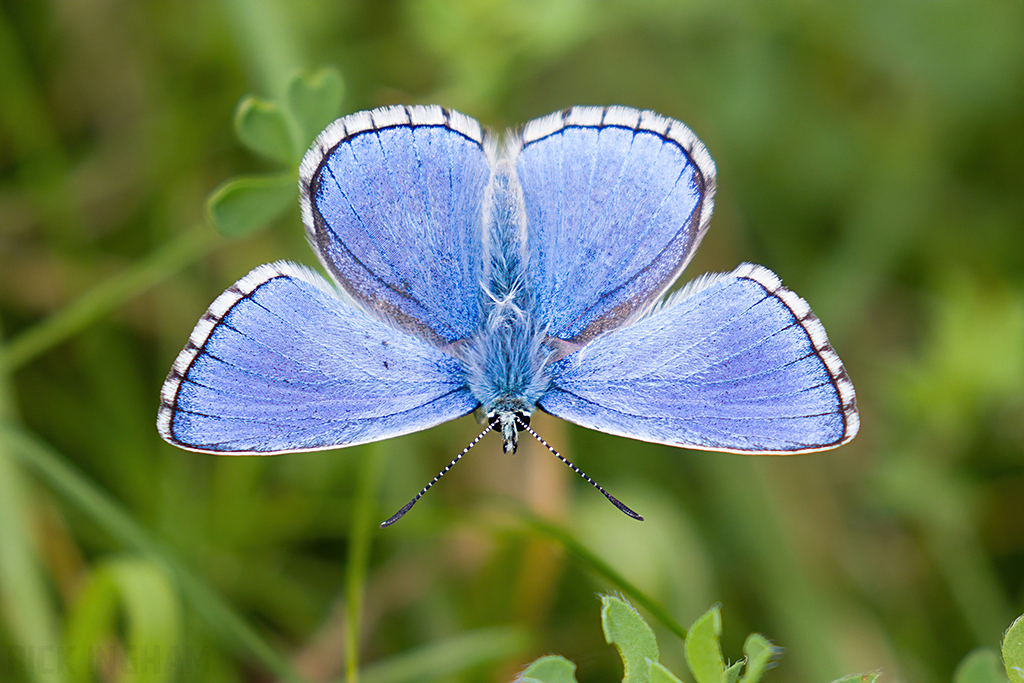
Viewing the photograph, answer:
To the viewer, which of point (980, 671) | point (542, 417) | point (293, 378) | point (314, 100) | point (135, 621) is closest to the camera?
point (980, 671)

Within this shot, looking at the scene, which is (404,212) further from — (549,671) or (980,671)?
(980,671)

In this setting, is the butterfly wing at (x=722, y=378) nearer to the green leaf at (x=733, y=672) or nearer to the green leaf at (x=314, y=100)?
the green leaf at (x=733, y=672)

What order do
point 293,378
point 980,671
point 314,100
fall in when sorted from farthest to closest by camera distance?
1. point 314,100
2. point 293,378
3. point 980,671

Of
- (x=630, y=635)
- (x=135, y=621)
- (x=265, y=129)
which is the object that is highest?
(x=265, y=129)

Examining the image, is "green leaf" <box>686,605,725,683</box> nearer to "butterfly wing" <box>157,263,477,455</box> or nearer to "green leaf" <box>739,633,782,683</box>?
"green leaf" <box>739,633,782,683</box>

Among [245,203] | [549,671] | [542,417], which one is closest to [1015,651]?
[549,671]

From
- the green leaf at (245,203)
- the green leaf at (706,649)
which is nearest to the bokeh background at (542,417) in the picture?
the green leaf at (245,203)
